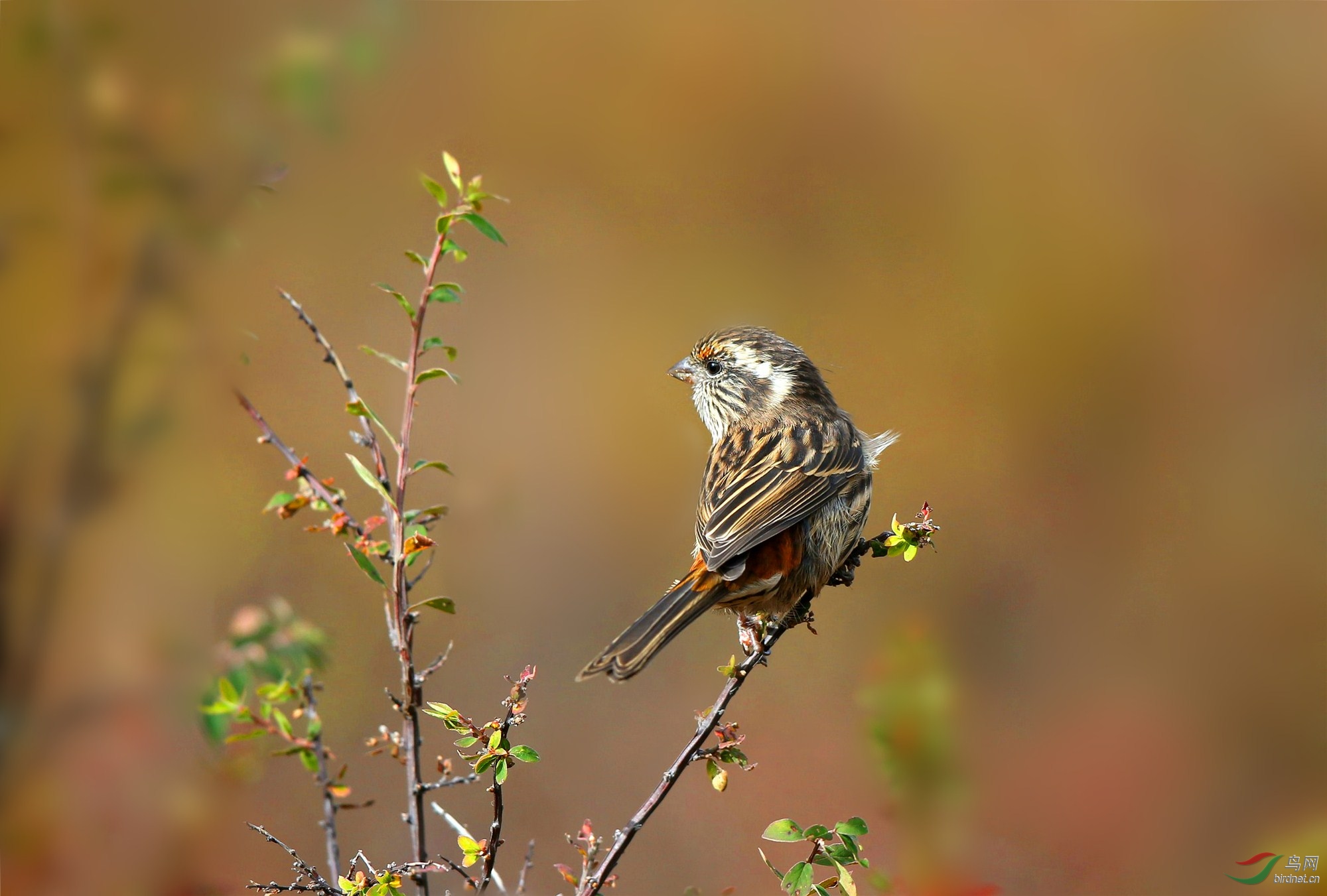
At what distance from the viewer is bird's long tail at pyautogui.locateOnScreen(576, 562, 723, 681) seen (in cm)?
239

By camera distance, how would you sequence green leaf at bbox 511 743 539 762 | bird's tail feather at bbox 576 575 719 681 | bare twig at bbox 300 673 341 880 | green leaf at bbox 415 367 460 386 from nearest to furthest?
green leaf at bbox 511 743 539 762
green leaf at bbox 415 367 460 386
bare twig at bbox 300 673 341 880
bird's tail feather at bbox 576 575 719 681

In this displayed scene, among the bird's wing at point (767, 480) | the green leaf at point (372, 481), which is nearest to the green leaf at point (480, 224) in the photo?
the green leaf at point (372, 481)

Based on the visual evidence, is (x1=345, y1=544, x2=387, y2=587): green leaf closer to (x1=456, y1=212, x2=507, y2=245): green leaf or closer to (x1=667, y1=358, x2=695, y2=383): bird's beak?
(x1=456, y1=212, x2=507, y2=245): green leaf

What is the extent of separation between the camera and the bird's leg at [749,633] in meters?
2.87

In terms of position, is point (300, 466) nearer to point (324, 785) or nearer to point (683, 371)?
point (324, 785)

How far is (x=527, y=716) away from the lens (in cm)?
491

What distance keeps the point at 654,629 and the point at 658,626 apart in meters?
0.03

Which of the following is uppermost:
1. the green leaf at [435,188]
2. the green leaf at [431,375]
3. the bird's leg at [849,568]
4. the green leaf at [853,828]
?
the green leaf at [435,188]

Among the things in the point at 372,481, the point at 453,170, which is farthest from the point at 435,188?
the point at 372,481

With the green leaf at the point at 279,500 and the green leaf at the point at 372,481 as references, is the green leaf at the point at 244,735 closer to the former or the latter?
the green leaf at the point at 279,500

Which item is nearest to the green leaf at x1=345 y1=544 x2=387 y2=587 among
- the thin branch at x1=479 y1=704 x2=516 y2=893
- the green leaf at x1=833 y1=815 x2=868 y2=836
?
the thin branch at x1=479 y1=704 x2=516 y2=893

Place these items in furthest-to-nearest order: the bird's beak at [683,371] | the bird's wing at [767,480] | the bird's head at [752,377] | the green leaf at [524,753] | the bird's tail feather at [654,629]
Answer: the bird's beak at [683,371] → the bird's head at [752,377] → the bird's wing at [767,480] → the bird's tail feather at [654,629] → the green leaf at [524,753]

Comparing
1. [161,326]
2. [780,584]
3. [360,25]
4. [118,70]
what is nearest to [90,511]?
[161,326]

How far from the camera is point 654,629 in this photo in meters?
2.60
